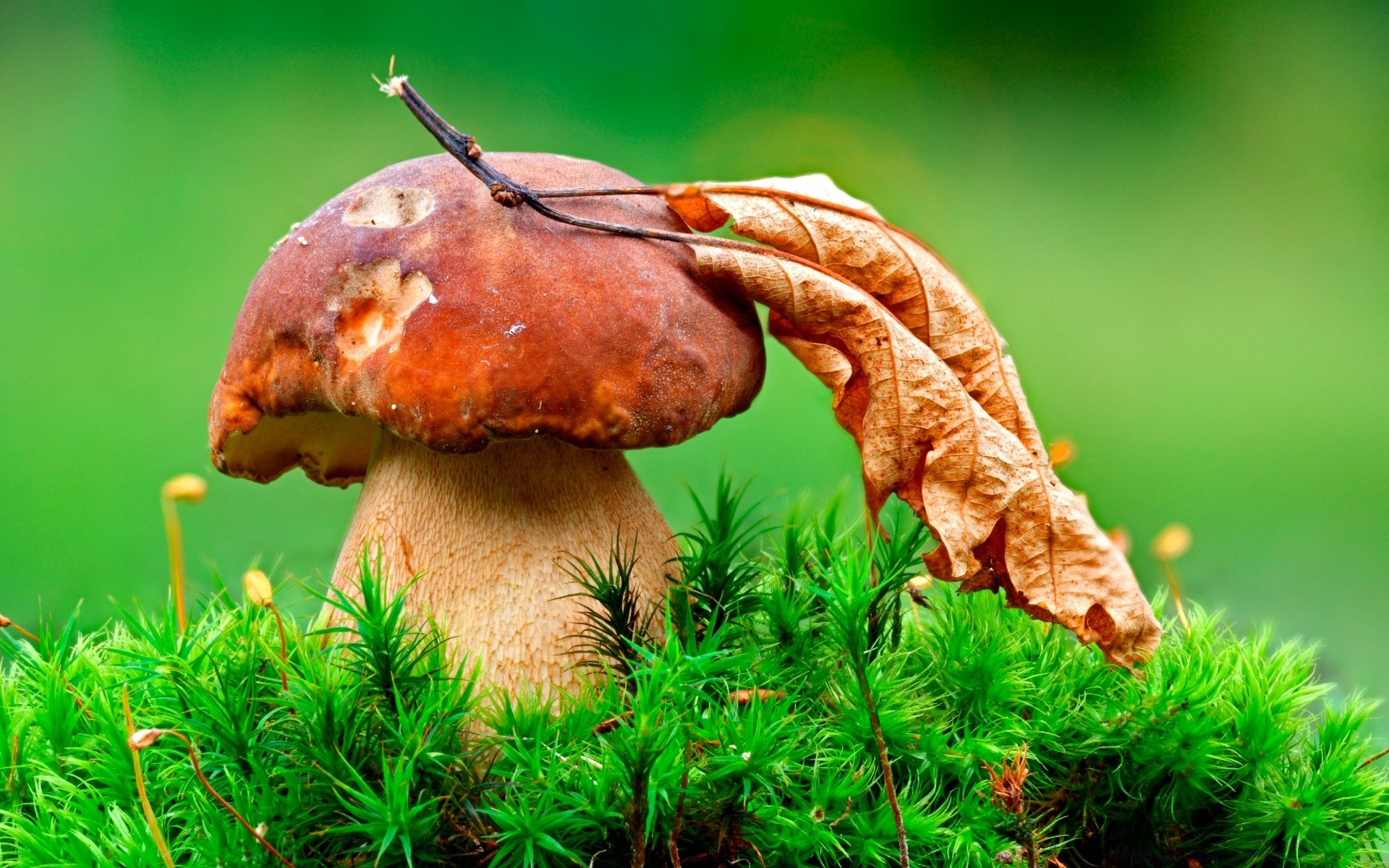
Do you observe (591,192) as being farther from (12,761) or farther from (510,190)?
(12,761)

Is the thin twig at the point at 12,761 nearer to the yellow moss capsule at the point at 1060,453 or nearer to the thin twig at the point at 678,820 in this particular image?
the thin twig at the point at 678,820

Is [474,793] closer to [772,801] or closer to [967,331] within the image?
[772,801]

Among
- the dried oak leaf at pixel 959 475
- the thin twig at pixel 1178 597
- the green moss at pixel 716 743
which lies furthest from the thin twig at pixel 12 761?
the thin twig at pixel 1178 597

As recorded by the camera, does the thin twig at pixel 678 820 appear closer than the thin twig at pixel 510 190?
Yes

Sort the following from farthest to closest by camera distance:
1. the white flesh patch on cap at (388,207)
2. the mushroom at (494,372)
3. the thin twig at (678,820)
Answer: the white flesh patch on cap at (388,207) → the mushroom at (494,372) → the thin twig at (678,820)

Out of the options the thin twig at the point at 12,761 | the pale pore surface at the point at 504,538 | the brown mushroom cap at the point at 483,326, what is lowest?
the thin twig at the point at 12,761

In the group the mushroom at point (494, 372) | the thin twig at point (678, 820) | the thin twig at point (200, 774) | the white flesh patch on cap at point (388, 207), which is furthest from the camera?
the white flesh patch on cap at point (388, 207)
